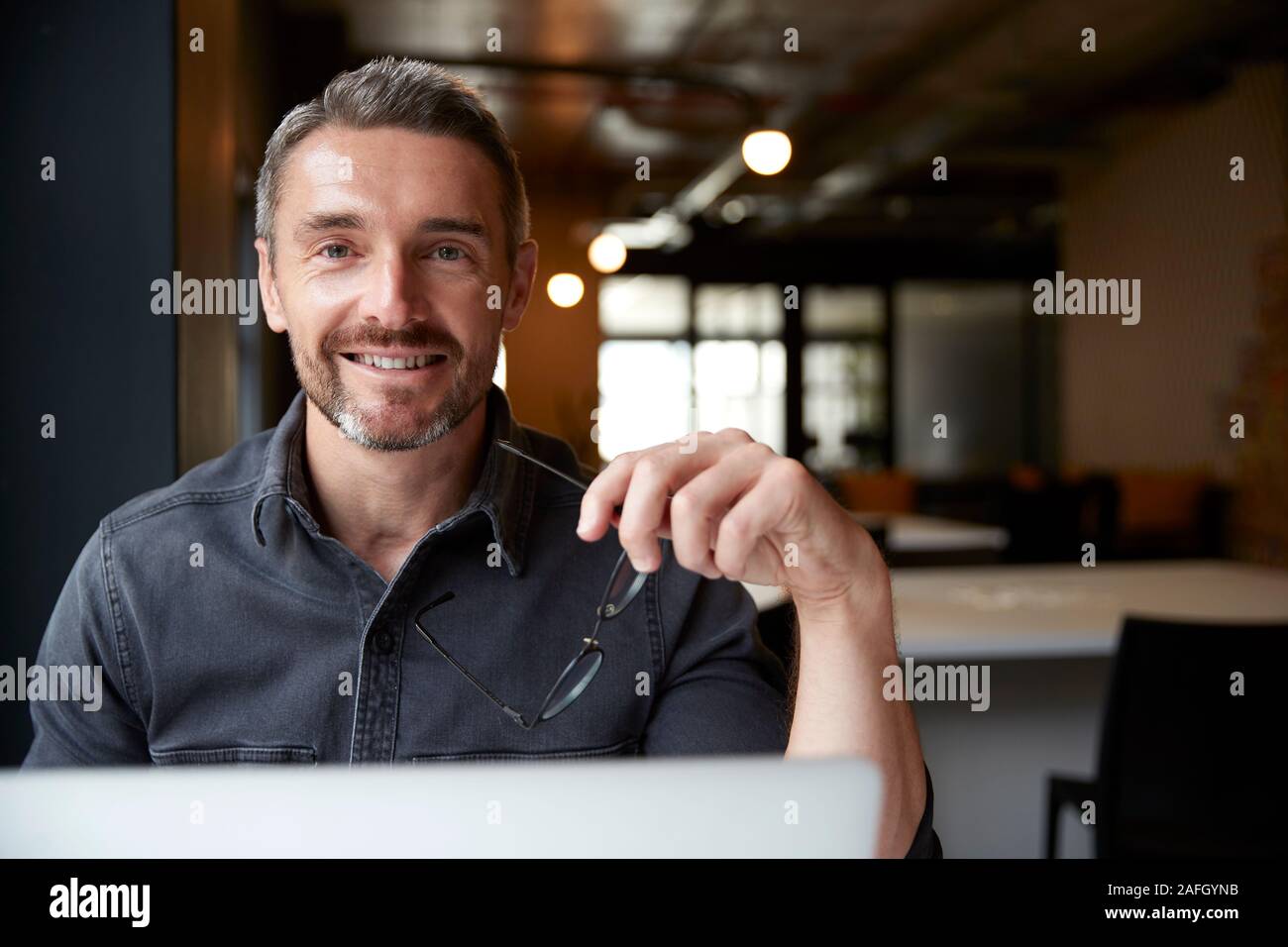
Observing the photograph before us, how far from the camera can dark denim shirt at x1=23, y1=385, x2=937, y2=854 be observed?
3.35 ft

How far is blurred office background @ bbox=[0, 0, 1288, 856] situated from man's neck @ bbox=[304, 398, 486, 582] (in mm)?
74

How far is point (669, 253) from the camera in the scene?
10.7m

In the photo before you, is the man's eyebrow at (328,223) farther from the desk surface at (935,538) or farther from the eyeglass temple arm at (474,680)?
the desk surface at (935,538)

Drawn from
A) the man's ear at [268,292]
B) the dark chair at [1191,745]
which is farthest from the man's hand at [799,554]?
the dark chair at [1191,745]

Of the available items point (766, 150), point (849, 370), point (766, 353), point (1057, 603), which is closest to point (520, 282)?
point (1057, 603)

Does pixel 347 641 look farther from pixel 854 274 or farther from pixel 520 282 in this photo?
pixel 854 274

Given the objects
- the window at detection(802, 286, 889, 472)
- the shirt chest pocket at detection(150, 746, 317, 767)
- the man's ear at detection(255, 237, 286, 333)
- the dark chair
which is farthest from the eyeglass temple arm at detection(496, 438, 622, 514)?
the window at detection(802, 286, 889, 472)

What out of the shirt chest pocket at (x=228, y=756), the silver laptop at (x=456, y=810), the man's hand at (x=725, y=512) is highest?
the man's hand at (x=725, y=512)

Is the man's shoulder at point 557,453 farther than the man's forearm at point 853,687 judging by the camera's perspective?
Yes

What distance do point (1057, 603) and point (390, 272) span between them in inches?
92.5

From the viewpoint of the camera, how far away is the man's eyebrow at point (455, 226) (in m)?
0.89

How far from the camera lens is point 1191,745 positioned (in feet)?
7.09

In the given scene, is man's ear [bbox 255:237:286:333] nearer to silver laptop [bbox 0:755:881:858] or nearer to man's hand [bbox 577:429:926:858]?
man's hand [bbox 577:429:926:858]

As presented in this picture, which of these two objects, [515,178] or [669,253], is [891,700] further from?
[669,253]
